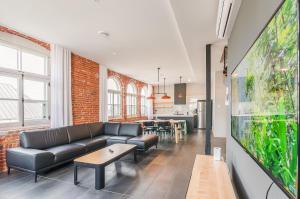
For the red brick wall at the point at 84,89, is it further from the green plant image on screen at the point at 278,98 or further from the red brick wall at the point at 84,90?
the green plant image on screen at the point at 278,98

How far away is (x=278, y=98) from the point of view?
0.93 meters

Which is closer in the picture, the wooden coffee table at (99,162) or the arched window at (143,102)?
the wooden coffee table at (99,162)

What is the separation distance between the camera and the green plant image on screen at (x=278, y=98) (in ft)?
2.52

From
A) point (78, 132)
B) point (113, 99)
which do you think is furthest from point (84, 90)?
point (113, 99)

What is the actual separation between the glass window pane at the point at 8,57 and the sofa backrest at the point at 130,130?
3.19 meters

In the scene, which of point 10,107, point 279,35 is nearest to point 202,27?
point 279,35

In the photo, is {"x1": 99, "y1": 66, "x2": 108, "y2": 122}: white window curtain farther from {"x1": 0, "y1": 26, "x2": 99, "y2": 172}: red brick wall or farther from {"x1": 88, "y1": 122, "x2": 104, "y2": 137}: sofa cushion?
{"x1": 88, "y1": 122, "x2": 104, "y2": 137}: sofa cushion

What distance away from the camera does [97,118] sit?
19.6ft

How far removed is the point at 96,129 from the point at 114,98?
2482mm

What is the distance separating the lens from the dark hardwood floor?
249 centimetres

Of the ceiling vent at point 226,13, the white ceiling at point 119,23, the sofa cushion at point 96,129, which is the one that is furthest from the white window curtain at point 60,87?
the ceiling vent at point 226,13

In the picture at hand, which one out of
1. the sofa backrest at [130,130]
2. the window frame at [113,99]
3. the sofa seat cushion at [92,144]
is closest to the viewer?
the sofa seat cushion at [92,144]

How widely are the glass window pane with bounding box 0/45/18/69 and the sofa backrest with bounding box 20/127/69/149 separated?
4.81ft

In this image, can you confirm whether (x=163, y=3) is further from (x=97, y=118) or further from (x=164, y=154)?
(x=97, y=118)
